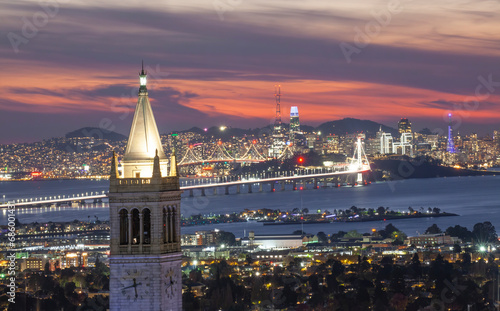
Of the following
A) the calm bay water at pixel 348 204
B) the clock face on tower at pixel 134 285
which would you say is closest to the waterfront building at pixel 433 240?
the calm bay water at pixel 348 204

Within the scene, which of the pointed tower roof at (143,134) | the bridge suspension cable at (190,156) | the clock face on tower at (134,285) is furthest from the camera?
the bridge suspension cable at (190,156)

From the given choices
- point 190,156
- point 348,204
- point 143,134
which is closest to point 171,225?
point 143,134

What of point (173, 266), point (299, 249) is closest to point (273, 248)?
point (299, 249)

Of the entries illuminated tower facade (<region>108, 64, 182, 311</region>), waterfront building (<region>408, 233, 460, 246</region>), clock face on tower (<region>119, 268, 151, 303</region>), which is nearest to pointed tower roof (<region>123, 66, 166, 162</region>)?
illuminated tower facade (<region>108, 64, 182, 311</region>)

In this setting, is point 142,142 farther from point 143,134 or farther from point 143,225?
point 143,225

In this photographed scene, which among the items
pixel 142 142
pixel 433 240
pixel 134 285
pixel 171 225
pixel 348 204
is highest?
pixel 348 204

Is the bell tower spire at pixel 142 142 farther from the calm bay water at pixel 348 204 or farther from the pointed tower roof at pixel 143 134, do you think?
the calm bay water at pixel 348 204
